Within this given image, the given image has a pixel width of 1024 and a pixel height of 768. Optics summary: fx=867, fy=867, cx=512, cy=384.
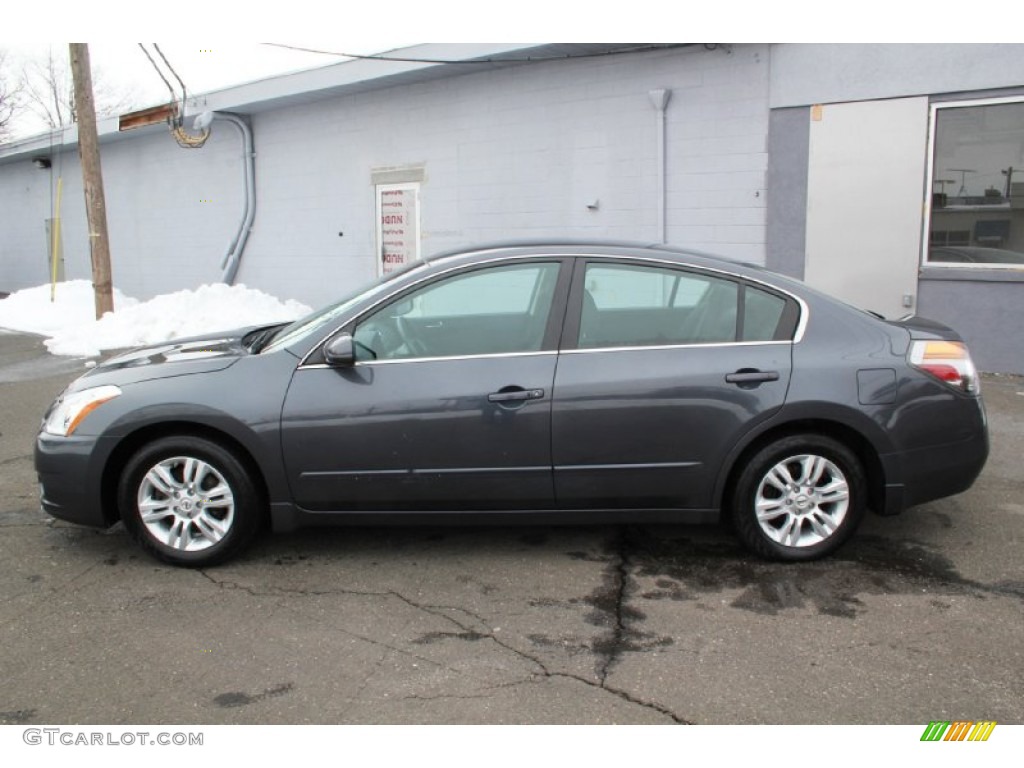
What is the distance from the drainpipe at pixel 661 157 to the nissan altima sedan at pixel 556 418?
5613mm

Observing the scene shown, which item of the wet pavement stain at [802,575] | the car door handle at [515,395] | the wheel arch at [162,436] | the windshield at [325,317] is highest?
the windshield at [325,317]

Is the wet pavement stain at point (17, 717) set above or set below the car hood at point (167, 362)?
below

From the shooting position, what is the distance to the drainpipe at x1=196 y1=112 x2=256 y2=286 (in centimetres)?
1457

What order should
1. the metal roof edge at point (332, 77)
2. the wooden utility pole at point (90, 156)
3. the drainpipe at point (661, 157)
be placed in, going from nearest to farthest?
the drainpipe at point (661, 157) < the metal roof edge at point (332, 77) < the wooden utility pole at point (90, 156)

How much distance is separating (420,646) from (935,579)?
2.42 m

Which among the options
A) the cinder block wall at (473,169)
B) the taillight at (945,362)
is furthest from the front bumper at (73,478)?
the cinder block wall at (473,169)

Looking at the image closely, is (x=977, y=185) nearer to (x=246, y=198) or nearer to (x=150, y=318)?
(x=150, y=318)

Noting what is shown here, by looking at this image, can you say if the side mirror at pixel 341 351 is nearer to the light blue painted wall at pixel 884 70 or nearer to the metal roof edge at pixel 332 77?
the light blue painted wall at pixel 884 70

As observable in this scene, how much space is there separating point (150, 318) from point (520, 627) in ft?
33.9

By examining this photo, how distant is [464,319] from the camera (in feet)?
14.4

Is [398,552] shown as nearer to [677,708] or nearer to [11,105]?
[677,708]

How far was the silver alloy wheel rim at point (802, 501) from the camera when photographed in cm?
412

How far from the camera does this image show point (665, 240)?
32.4ft
